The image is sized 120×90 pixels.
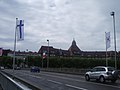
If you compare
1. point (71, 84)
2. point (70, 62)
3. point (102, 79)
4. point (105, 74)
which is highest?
point (70, 62)

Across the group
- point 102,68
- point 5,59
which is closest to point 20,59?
point 5,59

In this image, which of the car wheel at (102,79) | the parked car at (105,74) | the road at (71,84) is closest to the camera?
the road at (71,84)

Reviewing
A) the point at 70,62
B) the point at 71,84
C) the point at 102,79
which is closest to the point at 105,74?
the point at 102,79

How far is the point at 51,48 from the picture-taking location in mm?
187500

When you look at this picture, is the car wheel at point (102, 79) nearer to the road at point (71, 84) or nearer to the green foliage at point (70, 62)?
the road at point (71, 84)

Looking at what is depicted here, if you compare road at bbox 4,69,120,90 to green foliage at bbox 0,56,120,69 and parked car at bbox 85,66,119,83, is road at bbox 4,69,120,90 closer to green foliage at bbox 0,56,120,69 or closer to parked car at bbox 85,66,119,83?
parked car at bbox 85,66,119,83

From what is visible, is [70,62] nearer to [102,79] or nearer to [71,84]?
[102,79]

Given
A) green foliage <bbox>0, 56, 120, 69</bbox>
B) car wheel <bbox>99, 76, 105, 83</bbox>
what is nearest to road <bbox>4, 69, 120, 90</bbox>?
car wheel <bbox>99, 76, 105, 83</bbox>

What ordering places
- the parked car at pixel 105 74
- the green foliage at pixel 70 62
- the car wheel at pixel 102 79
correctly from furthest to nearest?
the green foliage at pixel 70 62
the car wheel at pixel 102 79
the parked car at pixel 105 74

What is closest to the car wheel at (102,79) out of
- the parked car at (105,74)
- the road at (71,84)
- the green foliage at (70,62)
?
the parked car at (105,74)

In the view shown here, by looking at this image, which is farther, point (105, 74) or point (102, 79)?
point (102, 79)

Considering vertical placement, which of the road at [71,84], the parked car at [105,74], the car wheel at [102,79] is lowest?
the road at [71,84]

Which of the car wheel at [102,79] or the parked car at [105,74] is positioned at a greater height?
the parked car at [105,74]

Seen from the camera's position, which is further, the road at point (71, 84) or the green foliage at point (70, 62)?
the green foliage at point (70, 62)
